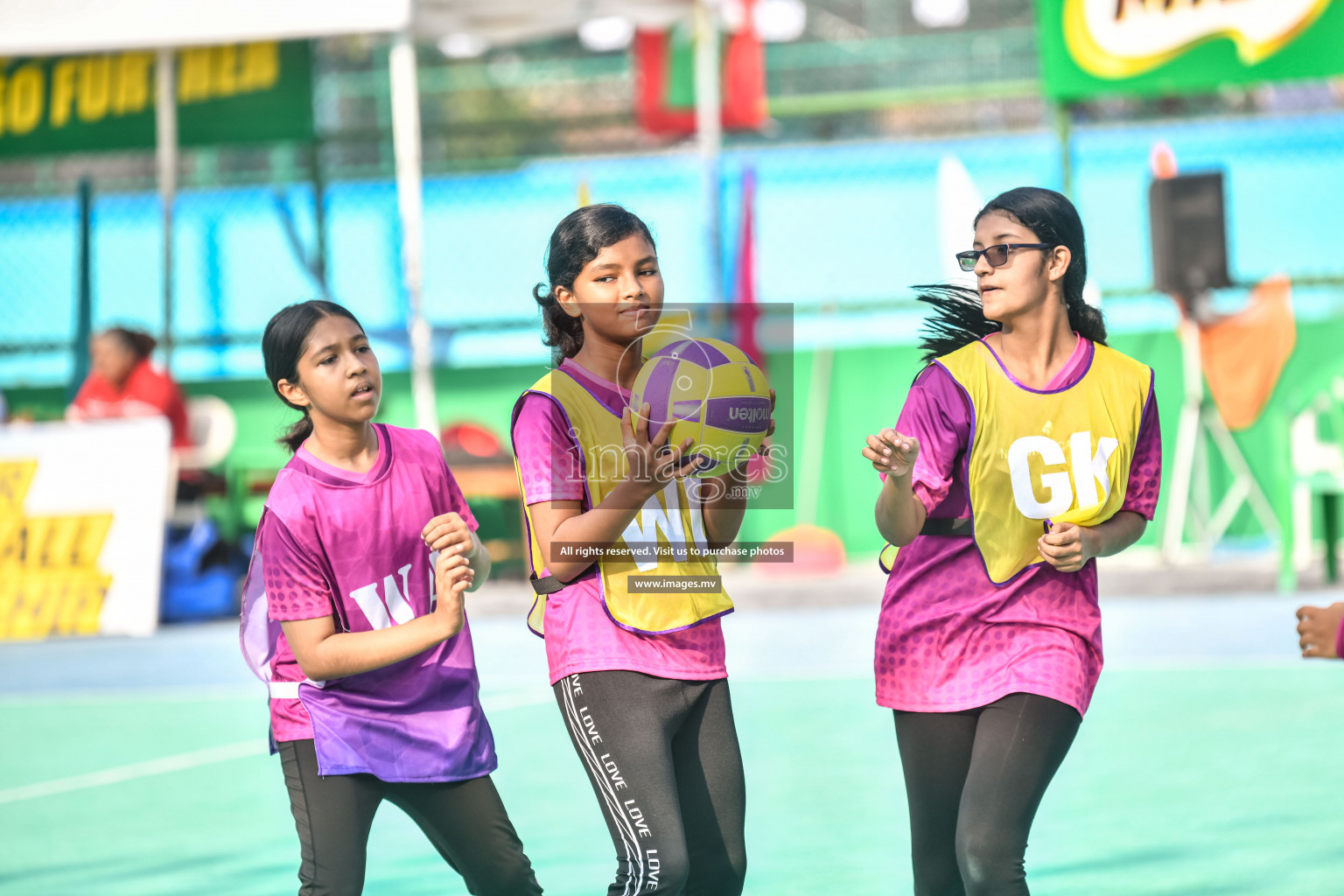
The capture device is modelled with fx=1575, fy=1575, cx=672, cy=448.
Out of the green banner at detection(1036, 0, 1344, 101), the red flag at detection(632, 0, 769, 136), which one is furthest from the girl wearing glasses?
the red flag at detection(632, 0, 769, 136)

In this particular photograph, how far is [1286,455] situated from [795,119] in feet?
30.8

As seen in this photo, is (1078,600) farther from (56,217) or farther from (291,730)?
(56,217)

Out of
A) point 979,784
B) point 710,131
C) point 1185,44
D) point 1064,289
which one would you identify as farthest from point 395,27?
point 979,784

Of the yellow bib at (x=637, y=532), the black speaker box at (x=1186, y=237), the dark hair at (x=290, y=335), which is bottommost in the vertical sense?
the yellow bib at (x=637, y=532)

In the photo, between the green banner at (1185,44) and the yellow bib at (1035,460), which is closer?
the yellow bib at (1035,460)

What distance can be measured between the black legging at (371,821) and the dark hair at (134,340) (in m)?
9.40

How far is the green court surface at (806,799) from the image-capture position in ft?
16.2

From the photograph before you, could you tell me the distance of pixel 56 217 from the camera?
16.8 m

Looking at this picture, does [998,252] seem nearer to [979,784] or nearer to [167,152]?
[979,784]

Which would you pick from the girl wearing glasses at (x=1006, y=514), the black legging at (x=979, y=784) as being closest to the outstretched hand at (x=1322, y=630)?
the girl wearing glasses at (x=1006, y=514)

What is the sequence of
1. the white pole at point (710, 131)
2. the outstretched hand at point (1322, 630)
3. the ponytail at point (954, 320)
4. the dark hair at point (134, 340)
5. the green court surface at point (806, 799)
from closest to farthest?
the outstretched hand at point (1322, 630), the ponytail at point (954, 320), the green court surface at point (806, 799), the dark hair at point (134, 340), the white pole at point (710, 131)

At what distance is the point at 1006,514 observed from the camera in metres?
3.44

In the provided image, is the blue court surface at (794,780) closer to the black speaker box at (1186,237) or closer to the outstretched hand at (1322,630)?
the outstretched hand at (1322,630)

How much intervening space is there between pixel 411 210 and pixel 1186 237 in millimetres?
6124
